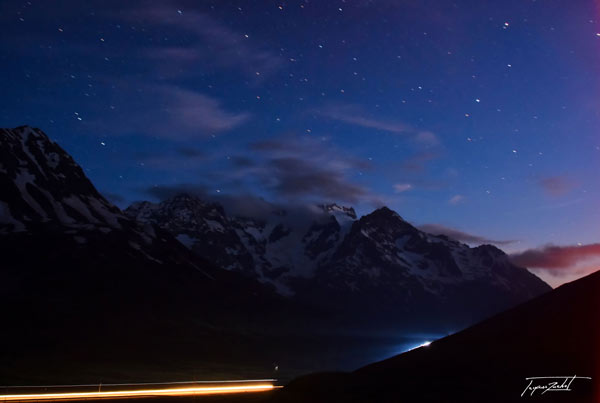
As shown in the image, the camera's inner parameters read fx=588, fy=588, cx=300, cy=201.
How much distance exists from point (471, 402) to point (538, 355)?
8095mm

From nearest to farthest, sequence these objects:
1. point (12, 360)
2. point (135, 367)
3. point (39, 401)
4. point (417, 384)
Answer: point (417, 384)
point (39, 401)
point (12, 360)
point (135, 367)

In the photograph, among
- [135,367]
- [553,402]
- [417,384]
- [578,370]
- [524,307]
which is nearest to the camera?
[553,402]

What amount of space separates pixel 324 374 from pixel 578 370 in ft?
57.4

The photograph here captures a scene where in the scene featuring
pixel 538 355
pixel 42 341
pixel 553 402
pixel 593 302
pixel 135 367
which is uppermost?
pixel 42 341

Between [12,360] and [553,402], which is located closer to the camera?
[553,402]

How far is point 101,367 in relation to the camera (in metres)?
142

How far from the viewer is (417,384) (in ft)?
118

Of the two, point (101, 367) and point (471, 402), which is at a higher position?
point (101, 367)

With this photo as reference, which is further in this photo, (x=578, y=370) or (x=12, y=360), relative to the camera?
(x=12, y=360)

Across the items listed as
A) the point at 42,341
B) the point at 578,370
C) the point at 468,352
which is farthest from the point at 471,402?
the point at 42,341

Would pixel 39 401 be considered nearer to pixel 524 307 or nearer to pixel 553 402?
pixel 553 402

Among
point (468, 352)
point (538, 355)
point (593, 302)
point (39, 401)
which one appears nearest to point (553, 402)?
point (538, 355)

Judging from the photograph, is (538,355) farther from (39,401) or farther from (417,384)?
(39,401)

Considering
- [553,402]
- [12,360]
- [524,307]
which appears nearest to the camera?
[553,402]
